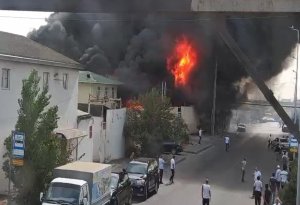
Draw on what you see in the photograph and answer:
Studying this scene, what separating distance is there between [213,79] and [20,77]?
1554 inches

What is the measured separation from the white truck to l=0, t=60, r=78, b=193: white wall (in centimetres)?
464

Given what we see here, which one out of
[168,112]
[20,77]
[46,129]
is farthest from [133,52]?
[46,129]

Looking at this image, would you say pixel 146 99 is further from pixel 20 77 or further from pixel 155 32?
pixel 155 32

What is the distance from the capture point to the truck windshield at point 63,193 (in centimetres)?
1445

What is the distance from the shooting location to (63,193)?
14.6 m

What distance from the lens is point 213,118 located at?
56688 millimetres

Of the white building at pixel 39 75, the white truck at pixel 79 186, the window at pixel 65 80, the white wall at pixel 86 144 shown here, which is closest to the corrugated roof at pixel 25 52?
the white building at pixel 39 75

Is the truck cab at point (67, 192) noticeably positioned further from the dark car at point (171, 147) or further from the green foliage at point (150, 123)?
the dark car at point (171, 147)

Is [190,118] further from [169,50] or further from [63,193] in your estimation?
[63,193]

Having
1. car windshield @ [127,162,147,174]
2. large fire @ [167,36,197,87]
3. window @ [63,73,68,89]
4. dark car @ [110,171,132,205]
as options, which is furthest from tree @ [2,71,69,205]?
large fire @ [167,36,197,87]

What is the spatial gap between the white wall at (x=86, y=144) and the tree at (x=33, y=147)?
10650 mm

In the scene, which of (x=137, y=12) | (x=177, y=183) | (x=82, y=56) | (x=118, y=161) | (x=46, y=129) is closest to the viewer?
(x=137, y=12)

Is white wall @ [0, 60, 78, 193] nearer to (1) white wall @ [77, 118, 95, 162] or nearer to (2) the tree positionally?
(1) white wall @ [77, 118, 95, 162]

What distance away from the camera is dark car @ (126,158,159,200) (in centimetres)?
2100
